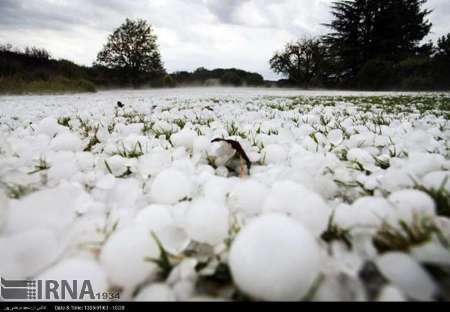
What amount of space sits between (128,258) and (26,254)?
20 cm

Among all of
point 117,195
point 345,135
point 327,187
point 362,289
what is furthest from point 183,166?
point 345,135

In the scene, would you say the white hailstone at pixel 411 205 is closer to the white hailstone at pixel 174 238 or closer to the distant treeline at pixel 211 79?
the white hailstone at pixel 174 238

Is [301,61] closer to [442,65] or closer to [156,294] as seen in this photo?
[442,65]

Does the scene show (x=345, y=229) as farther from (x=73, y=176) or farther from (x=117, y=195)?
(x=73, y=176)

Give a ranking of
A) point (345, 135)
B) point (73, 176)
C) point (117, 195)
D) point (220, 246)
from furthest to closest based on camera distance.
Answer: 1. point (345, 135)
2. point (73, 176)
3. point (117, 195)
4. point (220, 246)

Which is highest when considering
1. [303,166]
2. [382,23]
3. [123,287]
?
[382,23]

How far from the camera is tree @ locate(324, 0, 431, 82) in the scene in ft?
76.7

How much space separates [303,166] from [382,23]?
29.5m

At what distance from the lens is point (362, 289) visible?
0.45 m

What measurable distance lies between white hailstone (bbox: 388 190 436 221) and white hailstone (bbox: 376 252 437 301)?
0.39ft

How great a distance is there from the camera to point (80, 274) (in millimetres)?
487

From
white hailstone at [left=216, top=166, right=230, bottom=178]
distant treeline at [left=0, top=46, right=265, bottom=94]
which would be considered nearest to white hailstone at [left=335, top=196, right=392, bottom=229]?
white hailstone at [left=216, top=166, right=230, bottom=178]

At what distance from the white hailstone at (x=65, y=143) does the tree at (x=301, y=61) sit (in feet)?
96.0

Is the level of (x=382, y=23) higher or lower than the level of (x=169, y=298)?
higher
